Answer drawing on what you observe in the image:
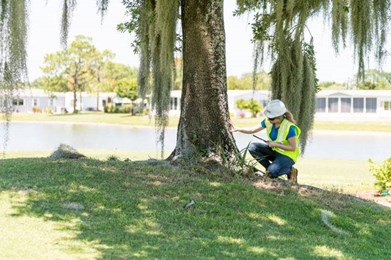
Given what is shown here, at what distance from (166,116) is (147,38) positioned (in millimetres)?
1142

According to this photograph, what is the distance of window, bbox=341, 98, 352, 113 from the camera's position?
47.7 m

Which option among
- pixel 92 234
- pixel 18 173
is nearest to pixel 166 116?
pixel 18 173

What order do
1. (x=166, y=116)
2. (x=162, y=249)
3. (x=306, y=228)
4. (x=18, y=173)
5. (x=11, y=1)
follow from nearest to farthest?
(x=162, y=249)
(x=306, y=228)
(x=11, y=1)
(x=18, y=173)
(x=166, y=116)

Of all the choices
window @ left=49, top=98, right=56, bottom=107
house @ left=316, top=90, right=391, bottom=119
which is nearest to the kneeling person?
house @ left=316, top=90, right=391, bottom=119

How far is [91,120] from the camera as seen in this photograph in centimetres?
4566

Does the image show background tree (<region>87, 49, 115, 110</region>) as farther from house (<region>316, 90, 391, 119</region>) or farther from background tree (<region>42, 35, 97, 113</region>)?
house (<region>316, 90, 391, 119</region>)

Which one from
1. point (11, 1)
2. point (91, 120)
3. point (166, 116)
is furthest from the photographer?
point (91, 120)

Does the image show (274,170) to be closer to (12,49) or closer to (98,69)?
(12,49)

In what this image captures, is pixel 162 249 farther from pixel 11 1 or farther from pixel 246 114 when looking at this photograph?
pixel 246 114

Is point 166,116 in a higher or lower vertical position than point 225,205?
higher

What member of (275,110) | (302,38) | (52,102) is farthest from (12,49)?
(52,102)

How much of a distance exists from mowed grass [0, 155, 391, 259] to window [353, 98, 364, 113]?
42240mm

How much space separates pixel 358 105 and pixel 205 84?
140ft

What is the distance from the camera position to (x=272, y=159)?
23.7ft
